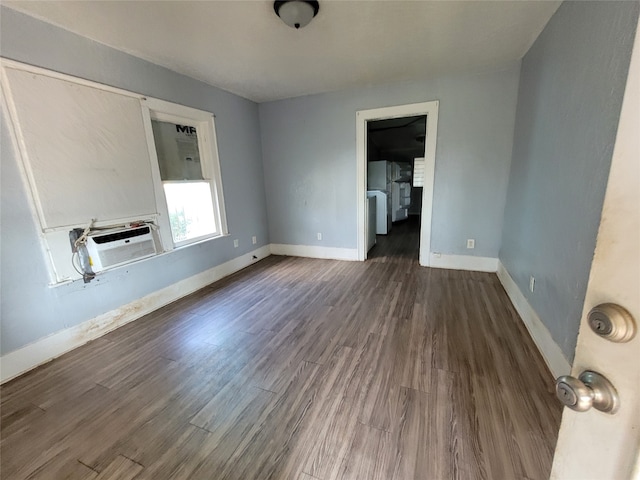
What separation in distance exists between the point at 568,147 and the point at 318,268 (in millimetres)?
2833

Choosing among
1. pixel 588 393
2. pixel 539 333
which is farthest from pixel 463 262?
pixel 588 393

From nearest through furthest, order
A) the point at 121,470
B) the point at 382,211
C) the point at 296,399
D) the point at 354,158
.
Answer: the point at 121,470 → the point at 296,399 → the point at 354,158 → the point at 382,211

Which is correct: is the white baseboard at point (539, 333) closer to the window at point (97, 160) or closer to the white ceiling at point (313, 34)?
the white ceiling at point (313, 34)

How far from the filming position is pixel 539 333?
75.0 inches

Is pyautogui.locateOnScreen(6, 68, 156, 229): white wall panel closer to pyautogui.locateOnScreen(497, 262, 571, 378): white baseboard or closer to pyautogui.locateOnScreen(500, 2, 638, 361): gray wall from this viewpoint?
pyautogui.locateOnScreen(500, 2, 638, 361): gray wall

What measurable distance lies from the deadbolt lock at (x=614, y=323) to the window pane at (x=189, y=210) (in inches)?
126

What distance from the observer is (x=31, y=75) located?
1.83 metres

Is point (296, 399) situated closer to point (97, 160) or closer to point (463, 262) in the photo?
point (97, 160)

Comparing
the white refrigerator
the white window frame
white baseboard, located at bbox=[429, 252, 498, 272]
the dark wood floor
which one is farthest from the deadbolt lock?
the white refrigerator

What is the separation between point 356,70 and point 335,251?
2389 millimetres

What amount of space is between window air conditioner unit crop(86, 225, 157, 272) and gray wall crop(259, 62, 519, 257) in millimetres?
2086

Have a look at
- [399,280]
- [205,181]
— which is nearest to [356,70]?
[205,181]

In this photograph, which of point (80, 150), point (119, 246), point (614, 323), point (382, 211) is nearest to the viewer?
point (614, 323)

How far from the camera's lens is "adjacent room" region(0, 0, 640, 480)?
3.88ft
